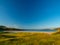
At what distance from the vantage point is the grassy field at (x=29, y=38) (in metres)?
2.53

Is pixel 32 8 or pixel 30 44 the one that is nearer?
pixel 30 44

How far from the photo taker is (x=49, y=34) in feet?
8.52

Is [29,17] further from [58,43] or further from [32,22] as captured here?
[58,43]

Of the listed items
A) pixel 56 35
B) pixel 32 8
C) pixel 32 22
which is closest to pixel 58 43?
pixel 56 35

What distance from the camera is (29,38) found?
2.60 m

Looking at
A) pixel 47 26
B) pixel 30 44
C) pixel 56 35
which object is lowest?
pixel 30 44

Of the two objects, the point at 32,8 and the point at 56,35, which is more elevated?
the point at 32,8

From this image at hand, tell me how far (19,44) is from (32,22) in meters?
0.52

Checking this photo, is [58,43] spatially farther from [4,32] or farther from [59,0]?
[4,32]

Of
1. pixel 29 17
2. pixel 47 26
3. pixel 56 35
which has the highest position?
pixel 29 17

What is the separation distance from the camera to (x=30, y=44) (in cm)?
254

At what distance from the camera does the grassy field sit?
8.30 feet

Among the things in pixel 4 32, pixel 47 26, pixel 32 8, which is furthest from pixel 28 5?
pixel 4 32

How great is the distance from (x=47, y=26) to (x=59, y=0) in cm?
60
